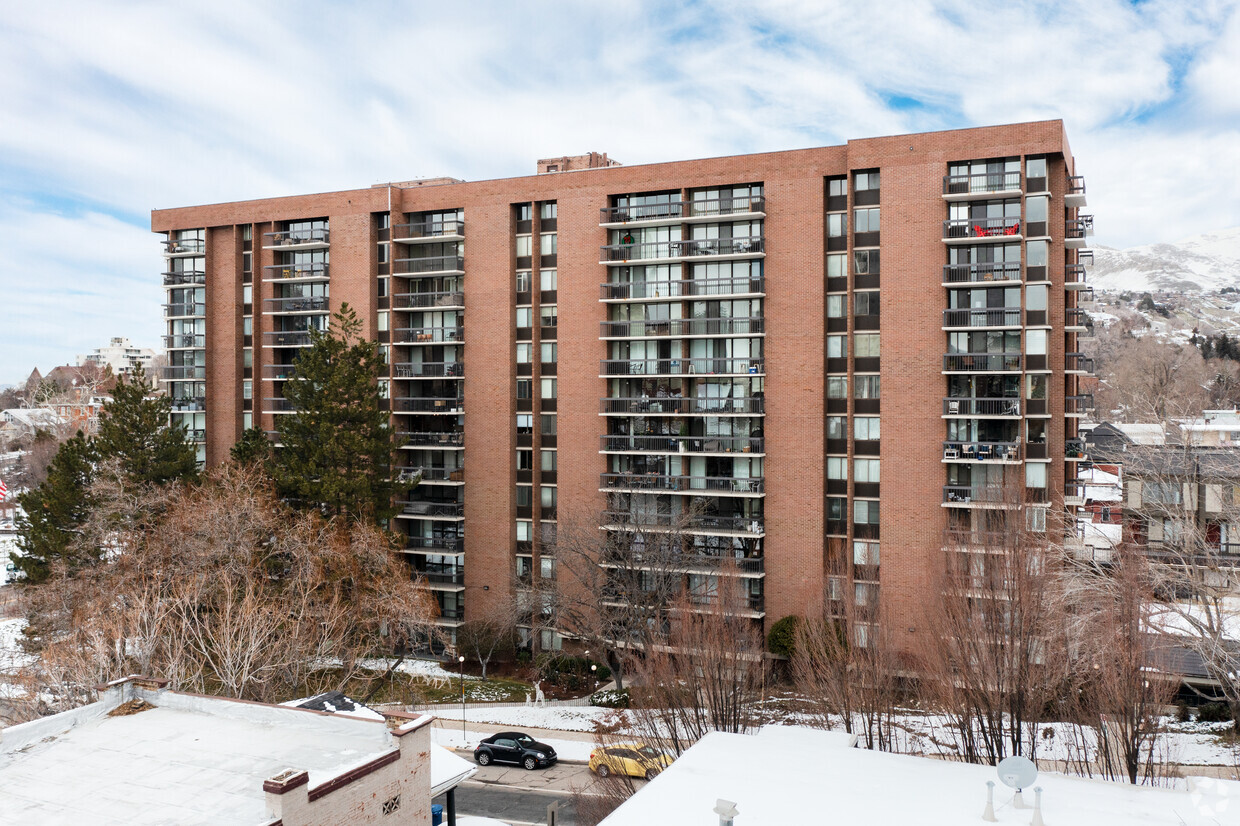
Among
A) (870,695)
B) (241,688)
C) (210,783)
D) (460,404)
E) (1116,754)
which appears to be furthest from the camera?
(460,404)

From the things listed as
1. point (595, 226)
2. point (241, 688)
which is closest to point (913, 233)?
point (595, 226)

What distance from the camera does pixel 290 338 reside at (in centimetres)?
5075

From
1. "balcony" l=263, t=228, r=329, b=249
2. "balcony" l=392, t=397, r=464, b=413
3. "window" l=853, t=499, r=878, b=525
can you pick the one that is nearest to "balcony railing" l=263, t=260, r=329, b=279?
"balcony" l=263, t=228, r=329, b=249

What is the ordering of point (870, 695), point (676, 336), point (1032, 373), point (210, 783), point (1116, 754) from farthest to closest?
point (676, 336) < point (1032, 373) < point (870, 695) < point (1116, 754) < point (210, 783)

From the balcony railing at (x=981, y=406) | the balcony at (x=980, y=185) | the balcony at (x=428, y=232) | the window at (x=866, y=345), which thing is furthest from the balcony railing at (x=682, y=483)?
the balcony at (x=428, y=232)

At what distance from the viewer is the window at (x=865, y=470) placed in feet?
128

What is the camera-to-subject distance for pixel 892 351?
38.3m

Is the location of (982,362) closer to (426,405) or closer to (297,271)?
(426,405)

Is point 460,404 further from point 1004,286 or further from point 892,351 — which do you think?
point 1004,286

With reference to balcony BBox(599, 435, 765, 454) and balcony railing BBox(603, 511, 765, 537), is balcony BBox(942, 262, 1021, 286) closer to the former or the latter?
balcony BBox(599, 435, 765, 454)

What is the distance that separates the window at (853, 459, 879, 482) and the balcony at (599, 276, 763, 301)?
30.7 ft

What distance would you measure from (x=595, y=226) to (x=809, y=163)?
1136 cm

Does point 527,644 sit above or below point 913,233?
below

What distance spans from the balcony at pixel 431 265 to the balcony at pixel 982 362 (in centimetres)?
2596
